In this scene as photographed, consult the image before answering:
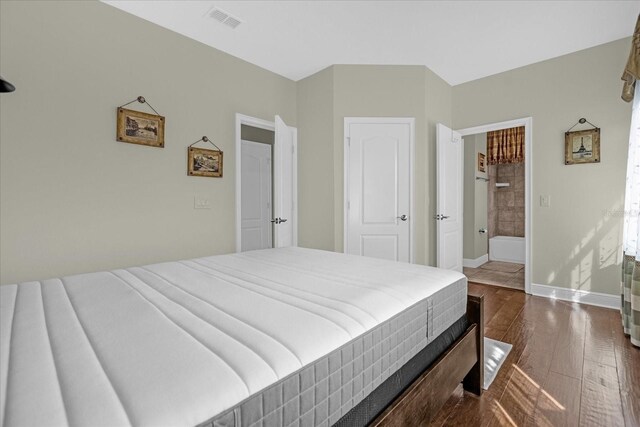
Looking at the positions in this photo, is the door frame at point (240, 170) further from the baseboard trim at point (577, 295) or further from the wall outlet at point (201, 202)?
the baseboard trim at point (577, 295)

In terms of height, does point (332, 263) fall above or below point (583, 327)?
above

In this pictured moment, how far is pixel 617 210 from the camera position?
2.99 metres

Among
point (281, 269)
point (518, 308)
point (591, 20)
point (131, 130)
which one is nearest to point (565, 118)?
point (591, 20)

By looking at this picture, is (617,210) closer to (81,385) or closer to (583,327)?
(583,327)

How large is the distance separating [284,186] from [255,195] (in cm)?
154

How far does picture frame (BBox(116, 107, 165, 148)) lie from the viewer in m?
2.52

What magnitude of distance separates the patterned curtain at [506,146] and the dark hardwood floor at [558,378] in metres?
2.89

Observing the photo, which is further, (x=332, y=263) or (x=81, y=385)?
(x=332, y=263)

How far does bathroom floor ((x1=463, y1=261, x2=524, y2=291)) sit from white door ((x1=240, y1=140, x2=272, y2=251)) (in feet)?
10.5

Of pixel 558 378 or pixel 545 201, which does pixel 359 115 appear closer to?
pixel 545 201

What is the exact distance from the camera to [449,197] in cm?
388

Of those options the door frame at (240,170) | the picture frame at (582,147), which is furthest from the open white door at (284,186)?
the picture frame at (582,147)

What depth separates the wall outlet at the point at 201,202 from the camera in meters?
3.02

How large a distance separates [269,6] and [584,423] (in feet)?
11.2
